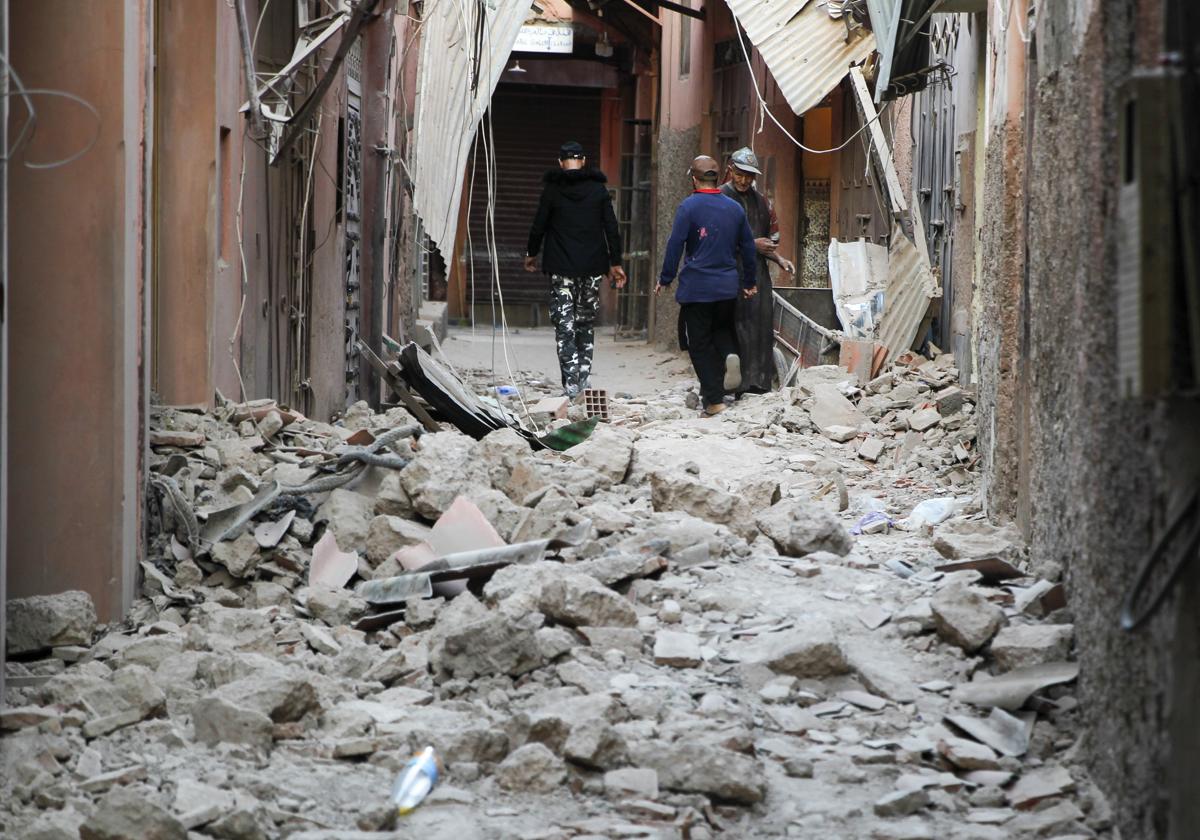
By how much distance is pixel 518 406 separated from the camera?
437 inches

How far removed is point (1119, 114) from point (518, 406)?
8.38 metres

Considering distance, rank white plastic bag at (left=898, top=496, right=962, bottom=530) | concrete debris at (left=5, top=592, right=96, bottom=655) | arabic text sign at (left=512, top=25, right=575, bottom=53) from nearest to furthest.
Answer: concrete debris at (left=5, top=592, right=96, bottom=655) → white plastic bag at (left=898, top=496, right=962, bottom=530) → arabic text sign at (left=512, top=25, right=575, bottom=53)

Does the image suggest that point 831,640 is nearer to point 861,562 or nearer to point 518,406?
point 861,562

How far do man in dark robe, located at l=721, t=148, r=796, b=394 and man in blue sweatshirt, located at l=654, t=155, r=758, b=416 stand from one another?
0.35m

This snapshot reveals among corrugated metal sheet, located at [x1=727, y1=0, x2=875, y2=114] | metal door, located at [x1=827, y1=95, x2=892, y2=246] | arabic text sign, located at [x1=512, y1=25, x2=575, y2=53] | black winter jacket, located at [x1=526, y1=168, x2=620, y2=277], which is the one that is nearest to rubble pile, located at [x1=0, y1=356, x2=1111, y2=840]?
black winter jacket, located at [x1=526, y1=168, x2=620, y2=277]

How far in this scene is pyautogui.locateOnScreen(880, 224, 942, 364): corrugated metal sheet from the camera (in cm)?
1119

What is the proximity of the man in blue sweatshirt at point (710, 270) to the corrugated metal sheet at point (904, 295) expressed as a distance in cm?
116

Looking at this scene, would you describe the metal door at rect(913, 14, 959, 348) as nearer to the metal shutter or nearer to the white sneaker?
the white sneaker

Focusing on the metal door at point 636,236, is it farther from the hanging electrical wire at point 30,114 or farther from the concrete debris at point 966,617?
the hanging electrical wire at point 30,114

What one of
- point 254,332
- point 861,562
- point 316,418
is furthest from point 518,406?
point 861,562

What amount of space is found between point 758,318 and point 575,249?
1.49 meters

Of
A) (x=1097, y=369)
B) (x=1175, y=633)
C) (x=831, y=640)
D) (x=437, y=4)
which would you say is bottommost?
(x=831, y=640)

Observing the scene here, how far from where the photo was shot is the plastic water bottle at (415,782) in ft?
11.5

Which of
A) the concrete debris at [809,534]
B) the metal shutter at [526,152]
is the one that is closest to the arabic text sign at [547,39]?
the metal shutter at [526,152]
